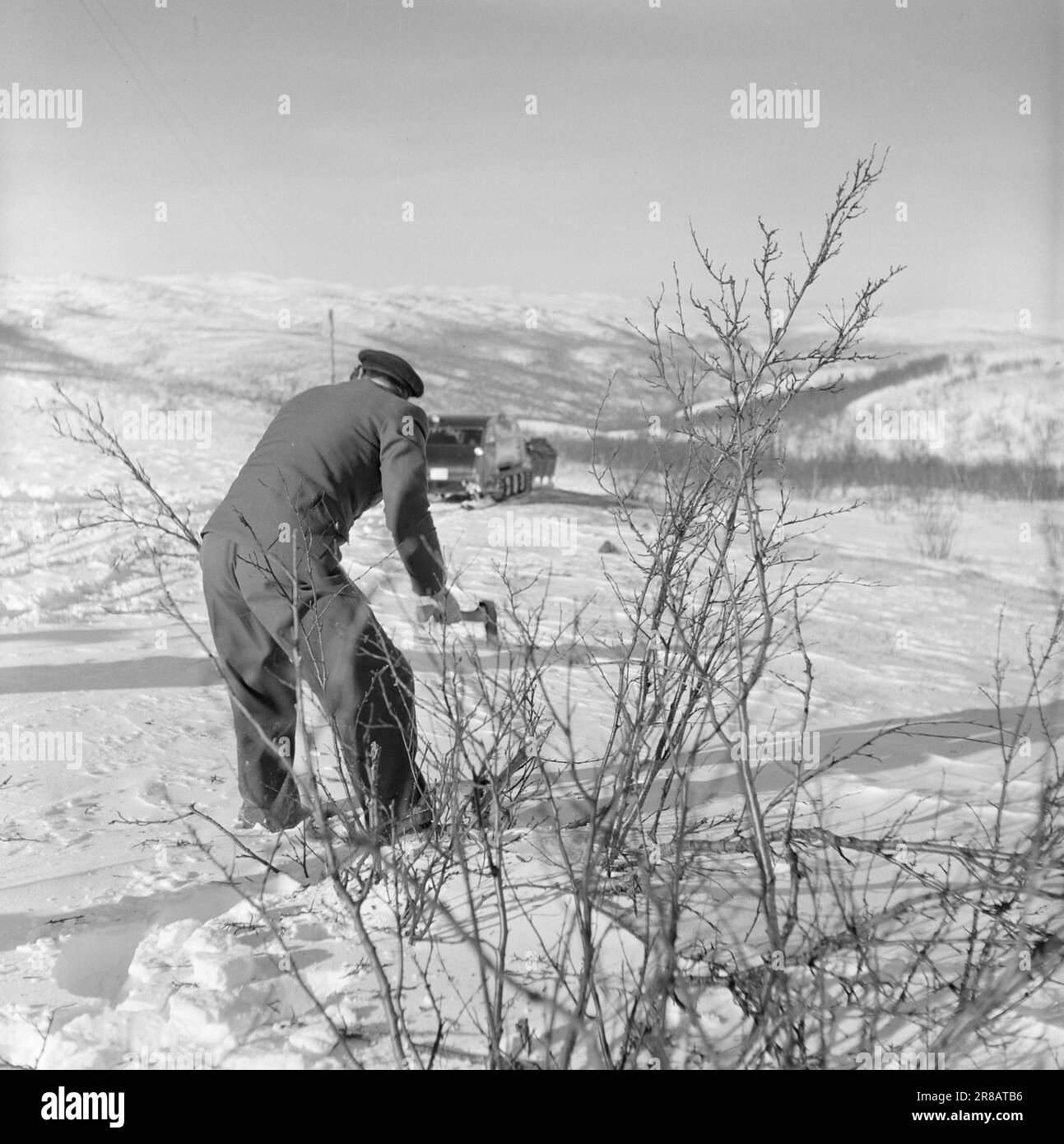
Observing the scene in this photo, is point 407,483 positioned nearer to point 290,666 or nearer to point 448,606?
point 448,606

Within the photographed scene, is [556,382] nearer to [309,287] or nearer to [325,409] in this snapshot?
[309,287]

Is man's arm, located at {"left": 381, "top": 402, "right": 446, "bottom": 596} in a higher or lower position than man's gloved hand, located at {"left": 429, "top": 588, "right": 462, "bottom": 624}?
higher

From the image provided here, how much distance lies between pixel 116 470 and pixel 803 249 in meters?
13.3

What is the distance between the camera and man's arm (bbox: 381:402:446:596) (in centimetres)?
305

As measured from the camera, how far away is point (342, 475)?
3.10m

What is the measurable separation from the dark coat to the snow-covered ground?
0.51 m

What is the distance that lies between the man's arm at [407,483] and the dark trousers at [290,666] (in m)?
0.21

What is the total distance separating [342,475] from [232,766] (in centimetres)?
102

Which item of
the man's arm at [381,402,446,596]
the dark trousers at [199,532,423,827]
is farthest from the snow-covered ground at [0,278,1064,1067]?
the man's arm at [381,402,446,596]

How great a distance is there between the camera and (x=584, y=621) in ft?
24.3

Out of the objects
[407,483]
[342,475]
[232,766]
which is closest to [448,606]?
[407,483]

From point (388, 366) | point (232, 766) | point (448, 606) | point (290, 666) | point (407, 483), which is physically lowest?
point (232, 766)

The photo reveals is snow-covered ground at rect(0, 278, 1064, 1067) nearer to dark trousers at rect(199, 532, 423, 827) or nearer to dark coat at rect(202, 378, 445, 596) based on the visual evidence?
dark trousers at rect(199, 532, 423, 827)
